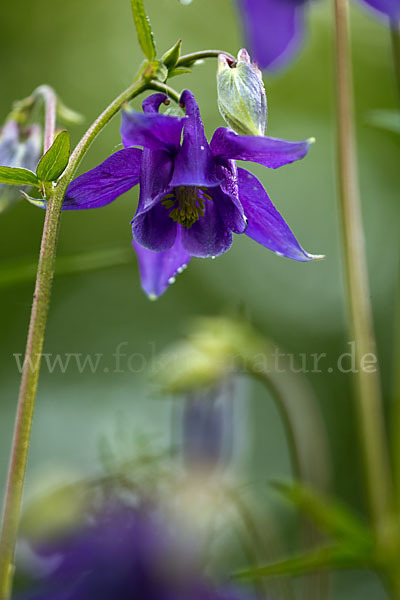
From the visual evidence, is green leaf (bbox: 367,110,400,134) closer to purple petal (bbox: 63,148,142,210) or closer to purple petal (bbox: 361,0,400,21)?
purple petal (bbox: 361,0,400,21)

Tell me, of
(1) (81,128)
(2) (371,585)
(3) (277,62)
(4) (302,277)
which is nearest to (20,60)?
(1) (81,128)

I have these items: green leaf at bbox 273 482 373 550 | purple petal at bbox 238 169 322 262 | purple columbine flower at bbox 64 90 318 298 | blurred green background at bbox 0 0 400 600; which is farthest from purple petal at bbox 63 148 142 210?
blurred green background at bbox 0 0 400 600

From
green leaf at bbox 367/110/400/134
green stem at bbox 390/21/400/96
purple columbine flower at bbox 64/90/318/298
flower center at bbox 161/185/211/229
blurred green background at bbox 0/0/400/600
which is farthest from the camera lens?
blurred green background at bbox 0/0/400/600

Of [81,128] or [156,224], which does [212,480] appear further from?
[81,128]

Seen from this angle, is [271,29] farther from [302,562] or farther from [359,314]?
[302,562]

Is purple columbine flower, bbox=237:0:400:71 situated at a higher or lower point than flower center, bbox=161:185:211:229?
higher

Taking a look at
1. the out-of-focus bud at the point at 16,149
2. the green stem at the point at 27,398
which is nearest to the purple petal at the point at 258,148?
the green stem at the point at 27,398

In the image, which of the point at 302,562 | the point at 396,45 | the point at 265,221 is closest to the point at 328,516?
the point at 302,562
